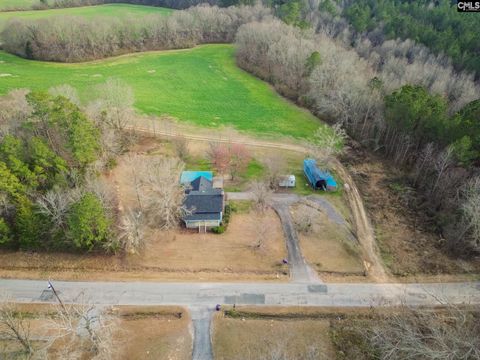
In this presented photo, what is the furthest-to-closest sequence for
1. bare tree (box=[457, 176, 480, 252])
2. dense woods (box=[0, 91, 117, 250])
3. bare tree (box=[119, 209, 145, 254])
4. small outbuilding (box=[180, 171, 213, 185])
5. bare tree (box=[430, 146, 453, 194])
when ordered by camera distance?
1. small outbuilding (box=[180, 171, 213, 185])
2. bare tree (box=[430, 146, 453, 194])
3. bare tree (box=[119, 209, 145, 254])
4. dense woods (box=[0, 91, 117, 250])
5. bare tree (box=[457, 176, 480, 252])

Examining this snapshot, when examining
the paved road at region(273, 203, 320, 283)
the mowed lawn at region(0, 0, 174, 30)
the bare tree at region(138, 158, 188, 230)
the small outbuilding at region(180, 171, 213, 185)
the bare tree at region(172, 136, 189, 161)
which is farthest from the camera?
the mowed lawn at region(0, 0, 174, 30)

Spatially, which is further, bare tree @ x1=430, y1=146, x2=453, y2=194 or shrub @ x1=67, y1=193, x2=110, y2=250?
bare tree @ x1=430, y1=146, x2=453, y2=194

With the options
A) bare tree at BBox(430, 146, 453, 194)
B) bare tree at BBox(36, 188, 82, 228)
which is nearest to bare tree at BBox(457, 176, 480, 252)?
bare tree at BBox(430, 146, 453, 194)

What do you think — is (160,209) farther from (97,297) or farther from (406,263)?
(406,263)

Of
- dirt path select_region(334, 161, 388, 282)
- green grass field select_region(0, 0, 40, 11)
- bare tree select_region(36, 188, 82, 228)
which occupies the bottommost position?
dirt path select_region(334, 161, 388, 282)

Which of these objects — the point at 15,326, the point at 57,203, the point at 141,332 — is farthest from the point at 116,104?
the point at 141,332

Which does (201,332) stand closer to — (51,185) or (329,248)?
(329,248)

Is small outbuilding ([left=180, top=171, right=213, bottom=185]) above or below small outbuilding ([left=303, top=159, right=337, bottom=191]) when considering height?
below

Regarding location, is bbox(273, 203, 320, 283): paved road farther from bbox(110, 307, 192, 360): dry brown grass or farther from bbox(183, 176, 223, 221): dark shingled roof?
bbox(110, 307, 192, 360): dry brown grass
